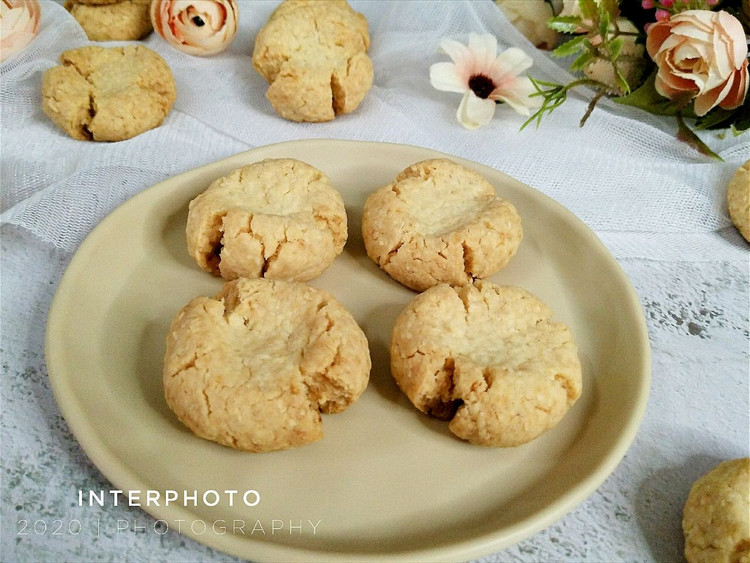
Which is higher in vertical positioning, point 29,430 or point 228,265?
point 228,265

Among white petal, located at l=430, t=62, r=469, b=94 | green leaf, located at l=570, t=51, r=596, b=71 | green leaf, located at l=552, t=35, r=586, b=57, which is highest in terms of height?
green leaf, located at l=552, t=35, r=586, b=57

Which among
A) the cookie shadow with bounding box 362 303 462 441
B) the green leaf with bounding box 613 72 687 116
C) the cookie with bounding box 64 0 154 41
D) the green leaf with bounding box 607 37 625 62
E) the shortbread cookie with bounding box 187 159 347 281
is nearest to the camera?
the cookie shadow with bounding box 362 303 462 441

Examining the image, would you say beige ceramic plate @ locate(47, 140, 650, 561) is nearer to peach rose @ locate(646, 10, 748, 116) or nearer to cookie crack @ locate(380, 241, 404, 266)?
cookie crack @ locate(380, 241, 404, 266)

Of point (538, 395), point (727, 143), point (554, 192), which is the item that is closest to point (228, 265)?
point (538, 395)

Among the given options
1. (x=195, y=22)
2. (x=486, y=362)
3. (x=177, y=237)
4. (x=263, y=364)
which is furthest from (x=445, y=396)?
(x=195, y=22)

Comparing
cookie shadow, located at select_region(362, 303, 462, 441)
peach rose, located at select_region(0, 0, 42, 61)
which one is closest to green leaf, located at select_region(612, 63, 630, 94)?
cookie shadow, located at select_region(362, 303, 462, 441)

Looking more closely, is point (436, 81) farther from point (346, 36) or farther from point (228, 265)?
point (228, 265)

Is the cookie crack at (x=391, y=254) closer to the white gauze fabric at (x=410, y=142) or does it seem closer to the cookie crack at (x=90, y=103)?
the white gauze fabric at (x=410, y=142)

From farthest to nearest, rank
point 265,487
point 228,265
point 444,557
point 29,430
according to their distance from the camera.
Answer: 1. point 228,265
2. point 29,430
3. point 265,487
4. point 444,557
